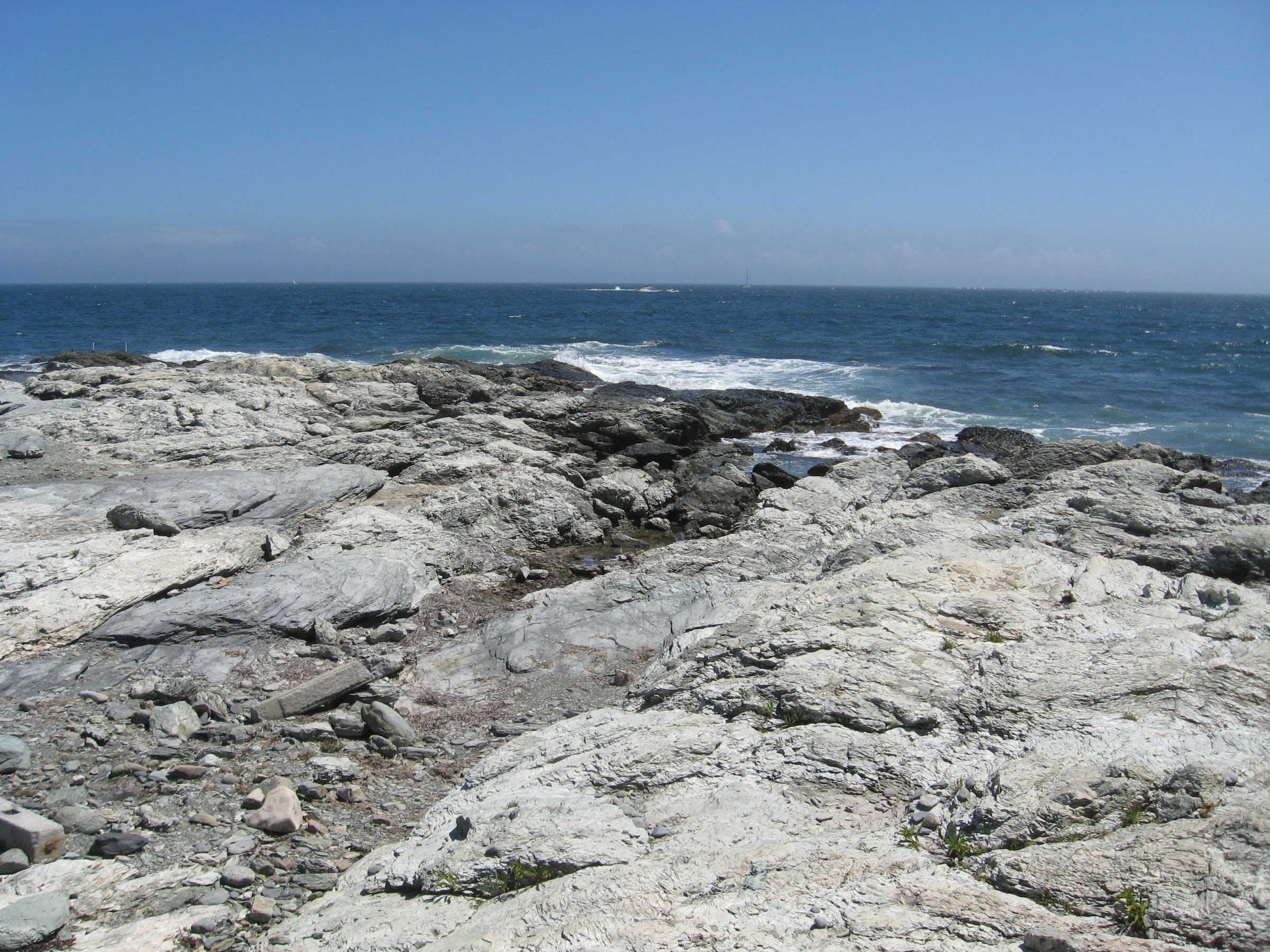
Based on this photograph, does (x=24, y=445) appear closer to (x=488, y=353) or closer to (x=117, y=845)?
(x=117, y=845)

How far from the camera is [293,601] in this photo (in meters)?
8.59

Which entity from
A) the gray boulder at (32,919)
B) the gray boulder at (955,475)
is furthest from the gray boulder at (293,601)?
the gray boulder at (955,475)

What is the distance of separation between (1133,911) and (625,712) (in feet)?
11.7

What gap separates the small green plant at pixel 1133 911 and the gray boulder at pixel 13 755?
712cm

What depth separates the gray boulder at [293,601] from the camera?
25.8ft

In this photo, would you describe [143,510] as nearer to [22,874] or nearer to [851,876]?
[22,874]

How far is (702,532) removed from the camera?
42.5 feet

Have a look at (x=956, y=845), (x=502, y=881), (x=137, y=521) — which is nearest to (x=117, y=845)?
(x=502, y=881)

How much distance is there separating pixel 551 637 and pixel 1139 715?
219 inches

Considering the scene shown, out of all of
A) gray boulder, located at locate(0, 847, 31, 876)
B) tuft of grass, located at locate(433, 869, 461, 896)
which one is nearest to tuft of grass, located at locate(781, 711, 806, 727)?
tuft of grass, located at locate(433, 869, 461, 896)

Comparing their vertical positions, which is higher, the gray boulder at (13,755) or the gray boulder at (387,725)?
the gray boulder at (13,755)

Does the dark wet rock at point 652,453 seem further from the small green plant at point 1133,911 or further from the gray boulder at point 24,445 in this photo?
the small green plant at point 1133,911

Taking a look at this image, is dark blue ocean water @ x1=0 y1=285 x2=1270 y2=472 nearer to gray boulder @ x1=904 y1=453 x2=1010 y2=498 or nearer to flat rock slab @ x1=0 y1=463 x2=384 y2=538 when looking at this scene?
gray boulder @ x1=904 y1=453 x2=1010 y2=498

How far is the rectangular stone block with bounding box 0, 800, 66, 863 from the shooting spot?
4887 mm
